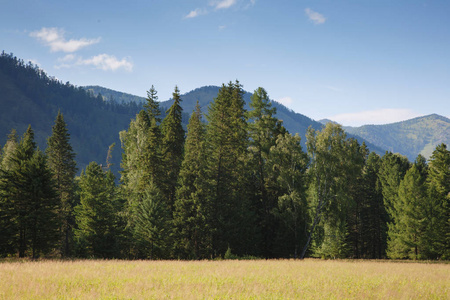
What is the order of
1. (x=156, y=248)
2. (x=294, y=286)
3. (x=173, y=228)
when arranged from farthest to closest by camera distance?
(x=173, y=228) → (x=156, y=248) → (x=294, y=286)

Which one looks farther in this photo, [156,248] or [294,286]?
[156,248]

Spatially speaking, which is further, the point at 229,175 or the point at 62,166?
the point at 62,166

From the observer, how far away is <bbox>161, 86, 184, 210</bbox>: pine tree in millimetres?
36562

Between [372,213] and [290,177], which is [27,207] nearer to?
[290,177]

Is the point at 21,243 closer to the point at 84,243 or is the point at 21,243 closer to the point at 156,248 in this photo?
the point at 84,243

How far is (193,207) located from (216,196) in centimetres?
291

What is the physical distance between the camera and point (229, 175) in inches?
1403

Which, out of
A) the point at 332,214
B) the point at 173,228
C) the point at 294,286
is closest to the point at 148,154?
the point at 173,228

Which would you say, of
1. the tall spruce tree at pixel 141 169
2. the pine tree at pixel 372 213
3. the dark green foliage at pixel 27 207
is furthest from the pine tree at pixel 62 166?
the pine tree at pixel 372 213

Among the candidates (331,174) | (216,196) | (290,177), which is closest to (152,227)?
(216,196)

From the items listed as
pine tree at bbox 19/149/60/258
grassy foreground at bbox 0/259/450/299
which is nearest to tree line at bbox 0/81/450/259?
pine tree at bbox 19/149/60/258

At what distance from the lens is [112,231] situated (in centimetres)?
3225

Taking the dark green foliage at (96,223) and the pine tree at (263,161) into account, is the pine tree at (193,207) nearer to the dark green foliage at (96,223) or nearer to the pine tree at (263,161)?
the dark green foliage at (96,223)

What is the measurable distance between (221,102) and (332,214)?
18110mm
